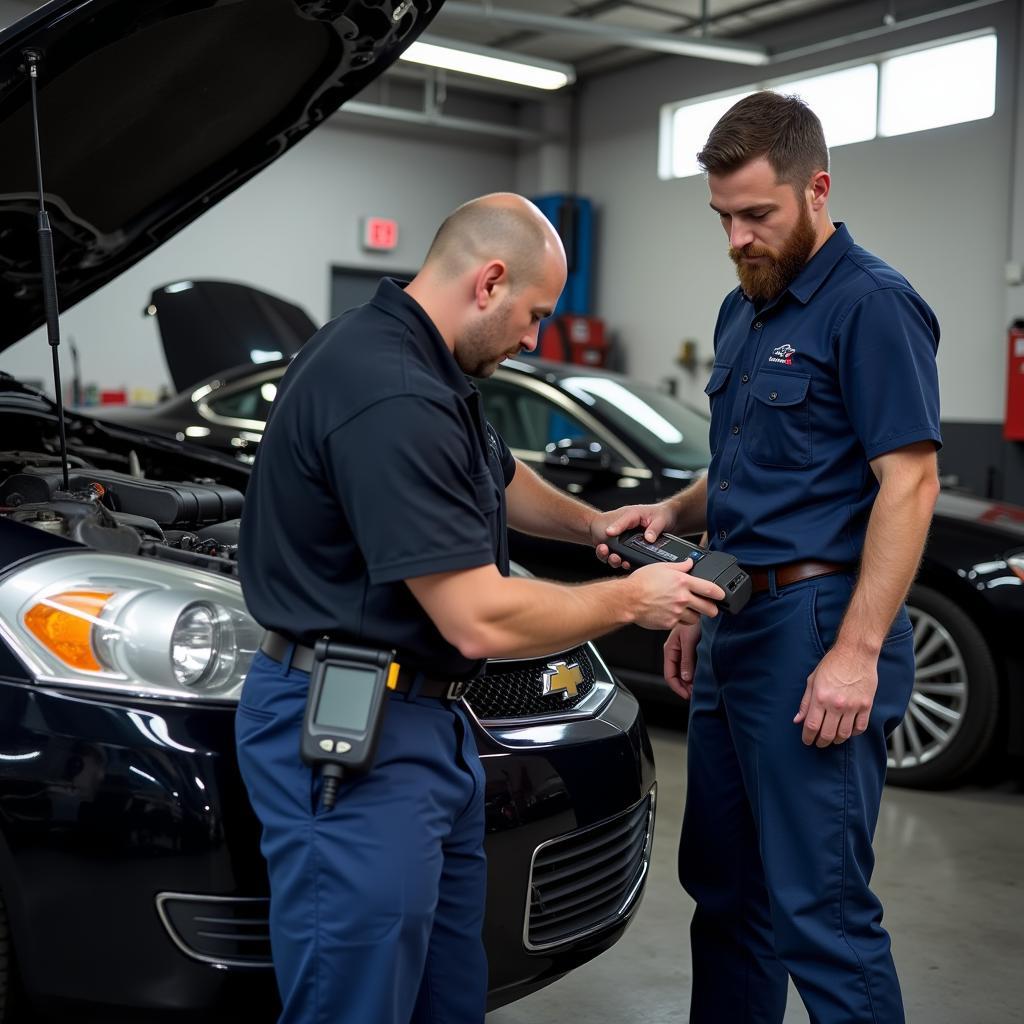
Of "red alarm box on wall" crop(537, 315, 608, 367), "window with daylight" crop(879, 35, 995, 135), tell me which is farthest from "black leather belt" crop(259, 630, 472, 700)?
"red alarm box on wall" crop(537, 315, 608, 367)

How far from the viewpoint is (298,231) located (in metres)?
11.6

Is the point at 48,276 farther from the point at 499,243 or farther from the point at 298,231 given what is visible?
the point at 298,231

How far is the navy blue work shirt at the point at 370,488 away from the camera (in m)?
1.34

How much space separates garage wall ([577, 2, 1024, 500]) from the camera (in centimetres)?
851

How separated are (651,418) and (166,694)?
3055 millimetres

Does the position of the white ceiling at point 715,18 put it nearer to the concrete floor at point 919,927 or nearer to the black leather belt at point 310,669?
the concrete floor at point 919,927

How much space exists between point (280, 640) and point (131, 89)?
1.19 metres

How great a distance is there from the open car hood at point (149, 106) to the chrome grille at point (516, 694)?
1.09 metres

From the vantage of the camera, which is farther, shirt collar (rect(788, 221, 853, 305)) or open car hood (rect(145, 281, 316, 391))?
open car hood (rect(145, 281, 316, 391))

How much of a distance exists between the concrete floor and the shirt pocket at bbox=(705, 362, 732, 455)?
91 centimetres

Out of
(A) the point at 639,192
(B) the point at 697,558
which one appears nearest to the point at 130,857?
(B) the point at 697,558

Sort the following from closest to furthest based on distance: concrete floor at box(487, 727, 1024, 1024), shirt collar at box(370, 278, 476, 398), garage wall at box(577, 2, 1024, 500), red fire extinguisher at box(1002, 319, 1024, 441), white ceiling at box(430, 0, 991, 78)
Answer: shirt collar at box(370, 278, 476, 398)
concrete floor at box(487, 727, 1024, 1024)
red fire extinguisher at box(1002, 319, 1024, 441)
garage wall at box(577, 2, 1024, 500)
white ceiling at box(430, 0, 991, 78)

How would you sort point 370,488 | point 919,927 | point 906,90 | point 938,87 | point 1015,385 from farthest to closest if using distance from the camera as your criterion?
point 906,90
point 938,87
point 1015,385
point 919,927
point 370,488

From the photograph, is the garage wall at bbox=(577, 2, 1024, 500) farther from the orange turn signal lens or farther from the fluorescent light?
the orange turn signal lens
